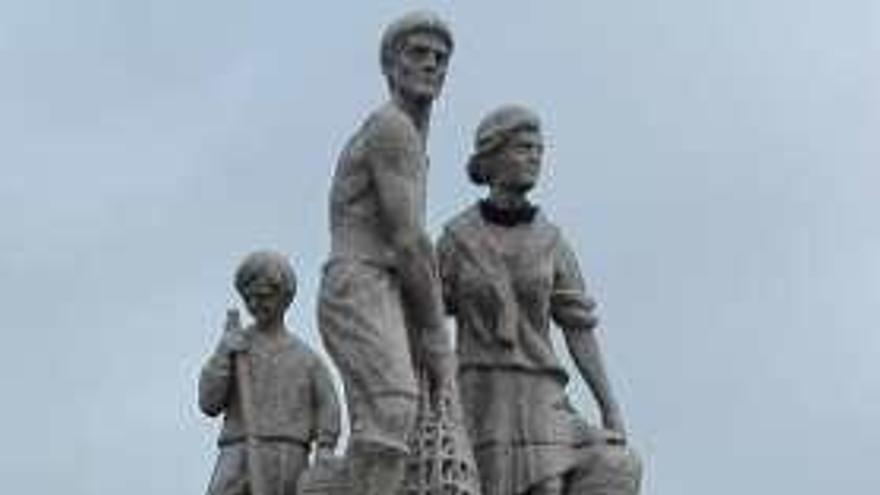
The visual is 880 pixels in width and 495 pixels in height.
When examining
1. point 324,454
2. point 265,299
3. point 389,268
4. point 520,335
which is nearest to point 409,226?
point 389,268

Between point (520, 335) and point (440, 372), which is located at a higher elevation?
point (520, 335)

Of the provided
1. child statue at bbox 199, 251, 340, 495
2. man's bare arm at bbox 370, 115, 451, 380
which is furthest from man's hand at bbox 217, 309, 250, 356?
man's bare arm at bbox 370, 115, 451, 380

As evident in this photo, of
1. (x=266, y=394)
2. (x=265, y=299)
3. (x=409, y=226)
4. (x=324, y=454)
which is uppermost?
(x=409, y=226)

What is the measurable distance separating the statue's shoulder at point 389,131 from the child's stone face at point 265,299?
1403 millimetres

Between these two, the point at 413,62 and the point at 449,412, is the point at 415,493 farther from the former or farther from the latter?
the point at 413,62

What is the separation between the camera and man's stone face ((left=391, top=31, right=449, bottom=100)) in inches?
659

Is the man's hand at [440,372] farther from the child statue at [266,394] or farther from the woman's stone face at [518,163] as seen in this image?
the woman's stone face at [518,163]

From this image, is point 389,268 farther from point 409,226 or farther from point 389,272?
point 409,226

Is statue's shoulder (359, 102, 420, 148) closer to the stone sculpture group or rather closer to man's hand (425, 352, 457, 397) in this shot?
the stone sculpture group

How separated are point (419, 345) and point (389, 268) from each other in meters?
0.53

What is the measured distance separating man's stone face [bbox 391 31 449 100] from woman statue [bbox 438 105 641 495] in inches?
35.0

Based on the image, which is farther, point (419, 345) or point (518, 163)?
point (518, 163)

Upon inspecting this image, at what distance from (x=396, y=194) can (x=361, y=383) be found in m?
1.23

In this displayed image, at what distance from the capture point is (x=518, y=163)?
57.3ft
